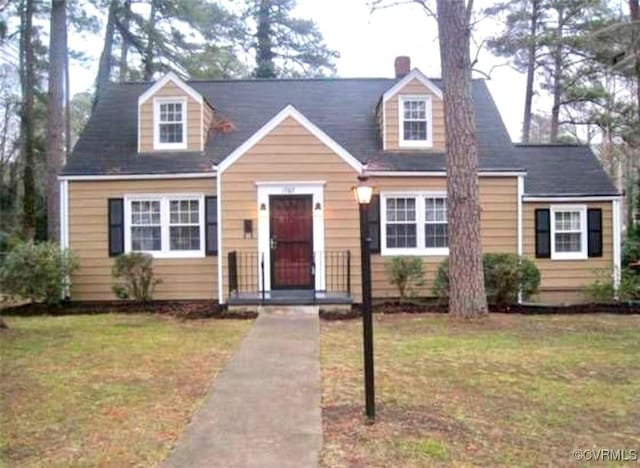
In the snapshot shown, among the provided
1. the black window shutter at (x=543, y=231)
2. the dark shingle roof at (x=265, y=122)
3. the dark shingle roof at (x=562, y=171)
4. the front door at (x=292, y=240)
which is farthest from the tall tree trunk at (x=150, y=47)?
the black window shutter at (x=543, y=231)

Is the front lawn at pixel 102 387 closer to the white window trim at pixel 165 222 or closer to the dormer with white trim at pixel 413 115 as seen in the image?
the white window trim at pixel 165 222

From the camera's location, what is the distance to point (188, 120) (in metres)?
14.3

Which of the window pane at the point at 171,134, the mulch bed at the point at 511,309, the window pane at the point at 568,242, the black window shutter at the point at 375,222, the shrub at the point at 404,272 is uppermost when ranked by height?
the window pane at the point at 171,134

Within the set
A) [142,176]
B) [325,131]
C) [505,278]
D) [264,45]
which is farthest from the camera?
[264,45]

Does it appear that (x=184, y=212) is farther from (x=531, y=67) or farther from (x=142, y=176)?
(x=531, y=67)

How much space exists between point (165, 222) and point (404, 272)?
5512mm

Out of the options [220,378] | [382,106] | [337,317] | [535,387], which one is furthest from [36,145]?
[535,387]

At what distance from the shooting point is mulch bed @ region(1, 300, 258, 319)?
11.4 meters

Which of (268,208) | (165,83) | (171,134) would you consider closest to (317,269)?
(268,208)

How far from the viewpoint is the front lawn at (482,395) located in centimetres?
438

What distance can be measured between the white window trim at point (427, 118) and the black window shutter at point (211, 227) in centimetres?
463

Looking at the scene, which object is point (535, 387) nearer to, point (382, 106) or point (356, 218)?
point (356, 218)

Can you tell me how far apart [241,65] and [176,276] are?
1677 cm

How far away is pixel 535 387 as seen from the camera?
6.04m
